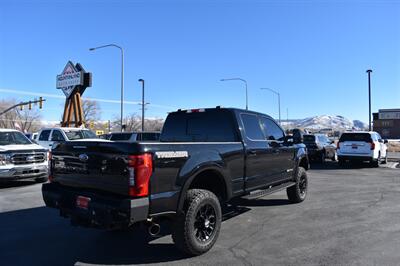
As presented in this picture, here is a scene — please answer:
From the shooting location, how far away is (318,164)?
2212cm

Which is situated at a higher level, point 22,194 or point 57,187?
point 57,187

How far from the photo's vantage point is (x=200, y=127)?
7.34m

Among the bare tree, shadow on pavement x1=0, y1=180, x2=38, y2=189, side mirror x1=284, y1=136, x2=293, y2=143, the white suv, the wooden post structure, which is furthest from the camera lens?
the bare tree

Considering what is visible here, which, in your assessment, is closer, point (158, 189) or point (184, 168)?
point (158, 189)

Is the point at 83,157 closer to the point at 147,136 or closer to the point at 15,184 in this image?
the point at 15,184

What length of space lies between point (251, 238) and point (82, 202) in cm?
276

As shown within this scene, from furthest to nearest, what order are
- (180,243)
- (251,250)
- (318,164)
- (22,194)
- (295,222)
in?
(318,164)
(22,194)
(295,222)
(251,250)
(180,243)

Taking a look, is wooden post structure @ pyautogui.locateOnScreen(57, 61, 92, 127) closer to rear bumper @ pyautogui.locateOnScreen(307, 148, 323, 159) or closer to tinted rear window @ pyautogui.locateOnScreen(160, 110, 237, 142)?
rear bumper @ pyautogui.locateOnScreen(307, 148, 323, 159)

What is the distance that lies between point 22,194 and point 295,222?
24.8ft

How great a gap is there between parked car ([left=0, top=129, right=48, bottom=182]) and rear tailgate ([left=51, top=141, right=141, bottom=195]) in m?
7.28

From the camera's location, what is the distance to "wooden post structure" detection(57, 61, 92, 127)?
134 feet

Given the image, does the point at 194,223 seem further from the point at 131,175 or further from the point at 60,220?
the point at 60,220

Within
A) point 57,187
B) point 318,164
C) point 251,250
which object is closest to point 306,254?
point 251,250

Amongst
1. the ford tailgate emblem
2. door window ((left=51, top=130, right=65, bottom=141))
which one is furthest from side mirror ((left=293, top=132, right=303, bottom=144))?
door window ((left=51, top=130, right=65, bottom=141))
